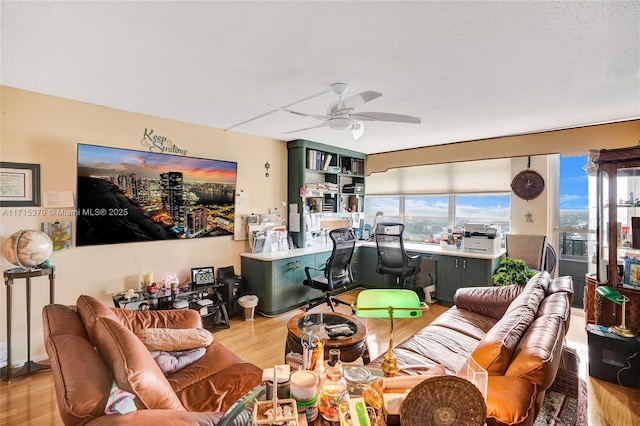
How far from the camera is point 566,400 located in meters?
2.14

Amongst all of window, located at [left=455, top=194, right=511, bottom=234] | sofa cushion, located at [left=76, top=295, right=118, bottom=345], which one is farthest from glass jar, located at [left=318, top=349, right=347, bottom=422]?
window, located at [left=455, top=194, right=511, bottom=234]

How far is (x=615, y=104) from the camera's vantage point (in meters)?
2.84

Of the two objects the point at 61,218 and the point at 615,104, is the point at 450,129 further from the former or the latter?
the point at 61,218

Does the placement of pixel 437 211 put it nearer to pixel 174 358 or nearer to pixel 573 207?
pixel 573 207

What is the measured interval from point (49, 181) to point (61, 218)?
326mm

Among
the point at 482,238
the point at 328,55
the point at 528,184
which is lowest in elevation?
the point at 482,238

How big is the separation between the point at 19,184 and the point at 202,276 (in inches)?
70.4

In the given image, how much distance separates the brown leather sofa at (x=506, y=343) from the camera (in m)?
1.31

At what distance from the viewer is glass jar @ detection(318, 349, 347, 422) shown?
1.13 m

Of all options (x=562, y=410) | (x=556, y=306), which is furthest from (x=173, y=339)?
(x=562, y=410)

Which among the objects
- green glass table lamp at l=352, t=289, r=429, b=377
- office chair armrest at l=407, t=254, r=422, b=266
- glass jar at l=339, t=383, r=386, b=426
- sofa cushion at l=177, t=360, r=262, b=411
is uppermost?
green glass table lamp at l=352, t=289, r=429, b=377

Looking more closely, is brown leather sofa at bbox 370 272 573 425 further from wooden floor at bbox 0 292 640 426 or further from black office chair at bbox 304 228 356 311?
black office chair at bbox 304 228 356 311

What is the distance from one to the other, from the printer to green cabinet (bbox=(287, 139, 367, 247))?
1.89 m

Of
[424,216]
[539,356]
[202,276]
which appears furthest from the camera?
[424,216]
